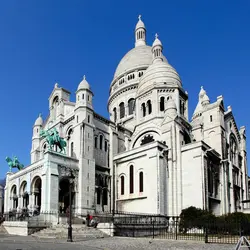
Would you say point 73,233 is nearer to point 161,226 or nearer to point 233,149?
point 161,226

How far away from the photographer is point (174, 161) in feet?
133

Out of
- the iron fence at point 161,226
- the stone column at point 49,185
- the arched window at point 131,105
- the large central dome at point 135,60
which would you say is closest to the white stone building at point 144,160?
the stone column at point 49,185

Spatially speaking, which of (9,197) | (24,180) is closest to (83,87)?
(24,180)

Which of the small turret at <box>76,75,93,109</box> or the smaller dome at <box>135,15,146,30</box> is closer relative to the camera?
the small turret at <box>76,75,93,109</box>

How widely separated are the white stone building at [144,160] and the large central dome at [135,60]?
10.6 m

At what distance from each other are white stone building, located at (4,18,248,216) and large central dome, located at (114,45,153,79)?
34.6 ft

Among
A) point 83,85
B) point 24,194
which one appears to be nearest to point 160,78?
point 83,85

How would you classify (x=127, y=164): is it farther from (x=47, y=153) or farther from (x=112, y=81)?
(x=112, y=81)

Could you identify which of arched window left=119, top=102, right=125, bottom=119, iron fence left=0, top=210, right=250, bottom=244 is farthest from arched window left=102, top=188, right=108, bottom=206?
arched window left=119, top=102, right=125, bottom=119

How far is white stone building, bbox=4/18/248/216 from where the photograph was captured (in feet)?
125

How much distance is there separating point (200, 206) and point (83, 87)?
839 inches

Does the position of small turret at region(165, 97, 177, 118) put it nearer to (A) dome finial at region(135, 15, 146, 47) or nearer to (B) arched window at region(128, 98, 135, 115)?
(B) arched window at region(128, 98, 135, 115)

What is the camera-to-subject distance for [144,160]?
41312 millimetres

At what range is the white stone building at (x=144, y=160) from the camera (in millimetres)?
38219
